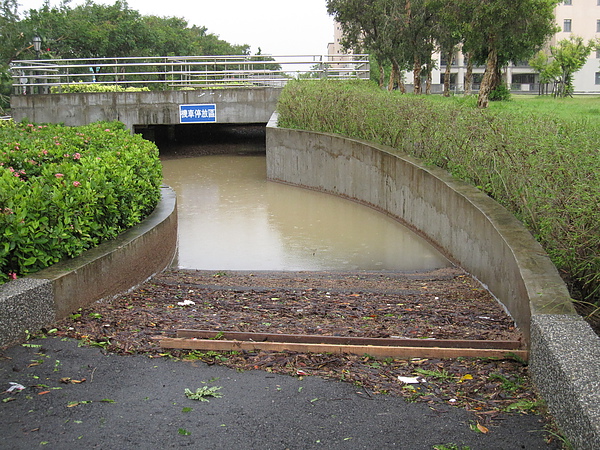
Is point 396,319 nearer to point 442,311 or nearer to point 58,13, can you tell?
point 442,311

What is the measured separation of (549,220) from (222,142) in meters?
23.3

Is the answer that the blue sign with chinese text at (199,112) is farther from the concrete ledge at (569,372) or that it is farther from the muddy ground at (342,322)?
the concrete ledge at (569,372)

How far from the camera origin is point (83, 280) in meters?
5.80

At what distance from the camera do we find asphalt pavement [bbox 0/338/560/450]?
3482mm

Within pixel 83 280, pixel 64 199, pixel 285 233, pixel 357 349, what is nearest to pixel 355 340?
pixel 357 349

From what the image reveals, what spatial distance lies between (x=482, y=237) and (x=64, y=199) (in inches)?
165

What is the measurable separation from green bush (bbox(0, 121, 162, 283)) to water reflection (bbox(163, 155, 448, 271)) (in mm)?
1816

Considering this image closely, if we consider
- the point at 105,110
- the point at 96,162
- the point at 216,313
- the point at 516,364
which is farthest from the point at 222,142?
the point at 516,364

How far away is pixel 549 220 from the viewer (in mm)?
5789

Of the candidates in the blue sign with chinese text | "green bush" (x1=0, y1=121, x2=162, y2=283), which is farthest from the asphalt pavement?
the blue sign with chinese text

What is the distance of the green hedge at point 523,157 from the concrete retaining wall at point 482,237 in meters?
0.21

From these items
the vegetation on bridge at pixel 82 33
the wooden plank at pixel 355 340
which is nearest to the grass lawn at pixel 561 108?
the wooden plank at pixel 355 340

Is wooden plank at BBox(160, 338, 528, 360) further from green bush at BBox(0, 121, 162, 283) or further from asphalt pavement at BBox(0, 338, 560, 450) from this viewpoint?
green bush at BBox(0, 121, 162, 283)

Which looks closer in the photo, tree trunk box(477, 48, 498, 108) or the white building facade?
tree trunk box(477, 48, 498, 108)
